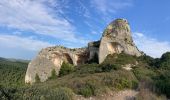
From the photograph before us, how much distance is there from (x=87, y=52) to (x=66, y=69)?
178 inches

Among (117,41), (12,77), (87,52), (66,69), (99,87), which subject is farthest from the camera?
(12,77)

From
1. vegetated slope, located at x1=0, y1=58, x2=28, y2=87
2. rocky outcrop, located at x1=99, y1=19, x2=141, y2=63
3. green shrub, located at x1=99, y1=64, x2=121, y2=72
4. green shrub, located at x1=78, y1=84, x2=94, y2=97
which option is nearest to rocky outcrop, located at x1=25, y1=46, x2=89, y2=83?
vegetated slope, located at x1=0, y1=58, x2=28, y2=87

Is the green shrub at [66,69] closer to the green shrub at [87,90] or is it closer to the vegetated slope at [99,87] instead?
the vegetated slope at [99,87]

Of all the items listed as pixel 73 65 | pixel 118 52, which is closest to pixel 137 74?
pixel 118 52

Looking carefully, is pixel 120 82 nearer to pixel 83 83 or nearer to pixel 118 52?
pixel 83 83

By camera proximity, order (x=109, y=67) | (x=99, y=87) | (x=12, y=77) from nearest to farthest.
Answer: (x=99, y=87) < (x=109, y=67) < (x=12, y=77)

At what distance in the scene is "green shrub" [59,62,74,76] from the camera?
134 ft

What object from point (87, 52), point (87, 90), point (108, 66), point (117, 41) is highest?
point (117, 41)

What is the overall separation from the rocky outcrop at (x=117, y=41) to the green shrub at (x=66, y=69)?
166 inches

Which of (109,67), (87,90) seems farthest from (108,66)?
(87,90)

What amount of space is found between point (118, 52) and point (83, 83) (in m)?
17.5

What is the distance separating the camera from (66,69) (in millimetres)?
41219

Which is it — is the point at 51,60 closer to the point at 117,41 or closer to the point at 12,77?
the point at 117,41

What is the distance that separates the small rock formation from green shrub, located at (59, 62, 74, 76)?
515 mm
